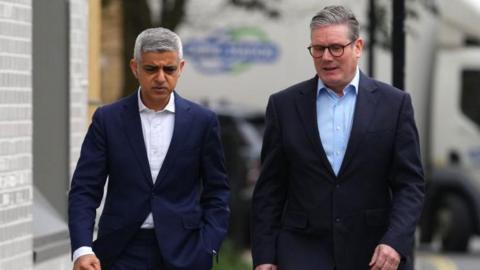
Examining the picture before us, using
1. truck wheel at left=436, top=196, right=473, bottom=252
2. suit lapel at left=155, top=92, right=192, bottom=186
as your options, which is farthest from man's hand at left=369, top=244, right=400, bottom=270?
truck wheel at left=436, top=196, right=473, bottom=252

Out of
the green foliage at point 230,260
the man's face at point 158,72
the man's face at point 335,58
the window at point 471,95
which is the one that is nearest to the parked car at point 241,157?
the green foliage at point 230,260

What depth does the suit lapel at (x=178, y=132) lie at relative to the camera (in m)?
5.93

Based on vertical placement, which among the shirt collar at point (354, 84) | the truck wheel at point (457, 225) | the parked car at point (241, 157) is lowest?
the truck wheel at point (457, 225)

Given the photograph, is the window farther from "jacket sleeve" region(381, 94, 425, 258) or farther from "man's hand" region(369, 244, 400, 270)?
"man's hand" region(369, 244, 400, 270)

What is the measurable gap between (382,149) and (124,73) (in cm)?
1062

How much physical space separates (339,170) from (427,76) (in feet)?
47.3

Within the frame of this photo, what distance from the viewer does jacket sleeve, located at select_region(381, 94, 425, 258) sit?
590cm

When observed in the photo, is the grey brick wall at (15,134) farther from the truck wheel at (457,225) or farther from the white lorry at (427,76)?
the truck wheel at (457,225)

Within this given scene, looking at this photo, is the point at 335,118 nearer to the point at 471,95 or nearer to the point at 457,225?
the point at 457,225

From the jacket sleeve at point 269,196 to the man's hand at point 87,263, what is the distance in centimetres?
70

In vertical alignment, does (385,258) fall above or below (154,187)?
below

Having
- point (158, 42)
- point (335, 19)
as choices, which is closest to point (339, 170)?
point (335, 19)

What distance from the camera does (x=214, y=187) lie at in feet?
20.0

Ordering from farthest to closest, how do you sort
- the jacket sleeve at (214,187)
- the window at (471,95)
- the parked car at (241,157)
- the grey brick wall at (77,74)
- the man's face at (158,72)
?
the window at (471,95) → the parked car at (241,157) → the grey brick wall at (77,74) → the jacket sleeve at (214,187) → the man's face at (158,72)
